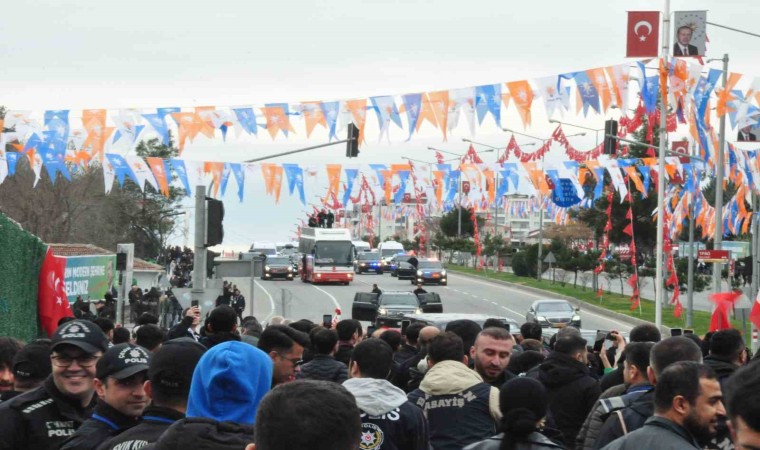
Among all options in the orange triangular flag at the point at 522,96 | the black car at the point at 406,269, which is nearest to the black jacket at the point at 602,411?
the orange triangular flag at the point at 522,96

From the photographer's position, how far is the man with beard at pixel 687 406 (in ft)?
15.7

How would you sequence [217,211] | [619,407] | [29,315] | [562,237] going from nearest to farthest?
[619,407], [217,211], [29,315], [562,237]

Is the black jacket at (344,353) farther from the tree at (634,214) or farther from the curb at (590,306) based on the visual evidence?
the tree at (634,214)

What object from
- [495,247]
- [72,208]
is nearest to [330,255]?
[72,208]

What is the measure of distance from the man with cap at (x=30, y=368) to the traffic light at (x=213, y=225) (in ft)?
35.5

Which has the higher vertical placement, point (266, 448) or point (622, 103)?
point (622, 103)

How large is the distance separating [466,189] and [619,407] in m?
58.9

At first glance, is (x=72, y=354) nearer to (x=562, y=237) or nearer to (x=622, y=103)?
(x=622, y=103)

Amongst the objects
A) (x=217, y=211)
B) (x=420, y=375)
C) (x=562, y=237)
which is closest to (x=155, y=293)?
(x=217, y=211)

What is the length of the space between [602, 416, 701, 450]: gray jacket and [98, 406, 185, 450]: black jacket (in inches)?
67.9

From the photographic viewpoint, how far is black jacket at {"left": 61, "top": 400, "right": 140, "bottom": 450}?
5.01 metres

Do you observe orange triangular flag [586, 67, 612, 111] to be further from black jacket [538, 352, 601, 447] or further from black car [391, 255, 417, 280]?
black car [391, 255, 417, 280]

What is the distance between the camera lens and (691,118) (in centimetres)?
2948

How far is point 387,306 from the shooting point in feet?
118
